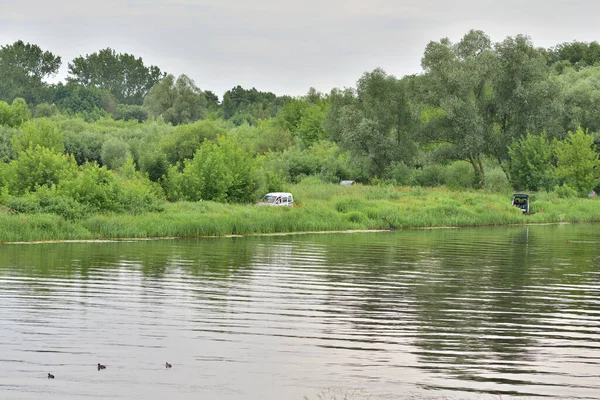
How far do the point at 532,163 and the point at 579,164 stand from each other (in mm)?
4507

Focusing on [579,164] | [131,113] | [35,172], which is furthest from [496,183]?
[131,113]

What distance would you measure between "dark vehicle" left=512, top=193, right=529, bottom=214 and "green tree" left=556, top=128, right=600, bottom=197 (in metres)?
12.8

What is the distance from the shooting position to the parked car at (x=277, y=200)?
64.5 meters

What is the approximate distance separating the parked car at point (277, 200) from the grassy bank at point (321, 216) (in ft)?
2.53

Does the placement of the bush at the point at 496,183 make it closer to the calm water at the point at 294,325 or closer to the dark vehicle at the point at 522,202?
the dark vehicle at the point at 522,202

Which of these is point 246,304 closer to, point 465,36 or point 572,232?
point 572,232

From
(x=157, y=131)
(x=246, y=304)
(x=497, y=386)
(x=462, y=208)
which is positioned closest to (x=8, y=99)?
(x=157, y=131)

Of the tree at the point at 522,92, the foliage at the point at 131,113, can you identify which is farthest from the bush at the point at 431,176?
the foliage at the point at 131,113

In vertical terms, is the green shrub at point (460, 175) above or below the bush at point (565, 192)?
above

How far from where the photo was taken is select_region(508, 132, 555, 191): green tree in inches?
3639

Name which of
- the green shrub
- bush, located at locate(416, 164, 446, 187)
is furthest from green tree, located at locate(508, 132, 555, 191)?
bush, located at locate(416, 164, 446, 187)

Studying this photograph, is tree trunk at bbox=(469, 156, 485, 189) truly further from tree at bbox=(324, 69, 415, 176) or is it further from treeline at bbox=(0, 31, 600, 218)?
tree at bbox=(324, 69, 415, 176)

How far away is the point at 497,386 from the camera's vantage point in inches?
688

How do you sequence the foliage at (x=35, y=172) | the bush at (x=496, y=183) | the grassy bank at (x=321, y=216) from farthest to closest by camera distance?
1. the bush at (x=496, y=183)
2. the foliage at (x=35, y=172)
3. the grassy bank at (x=321, y=216)
